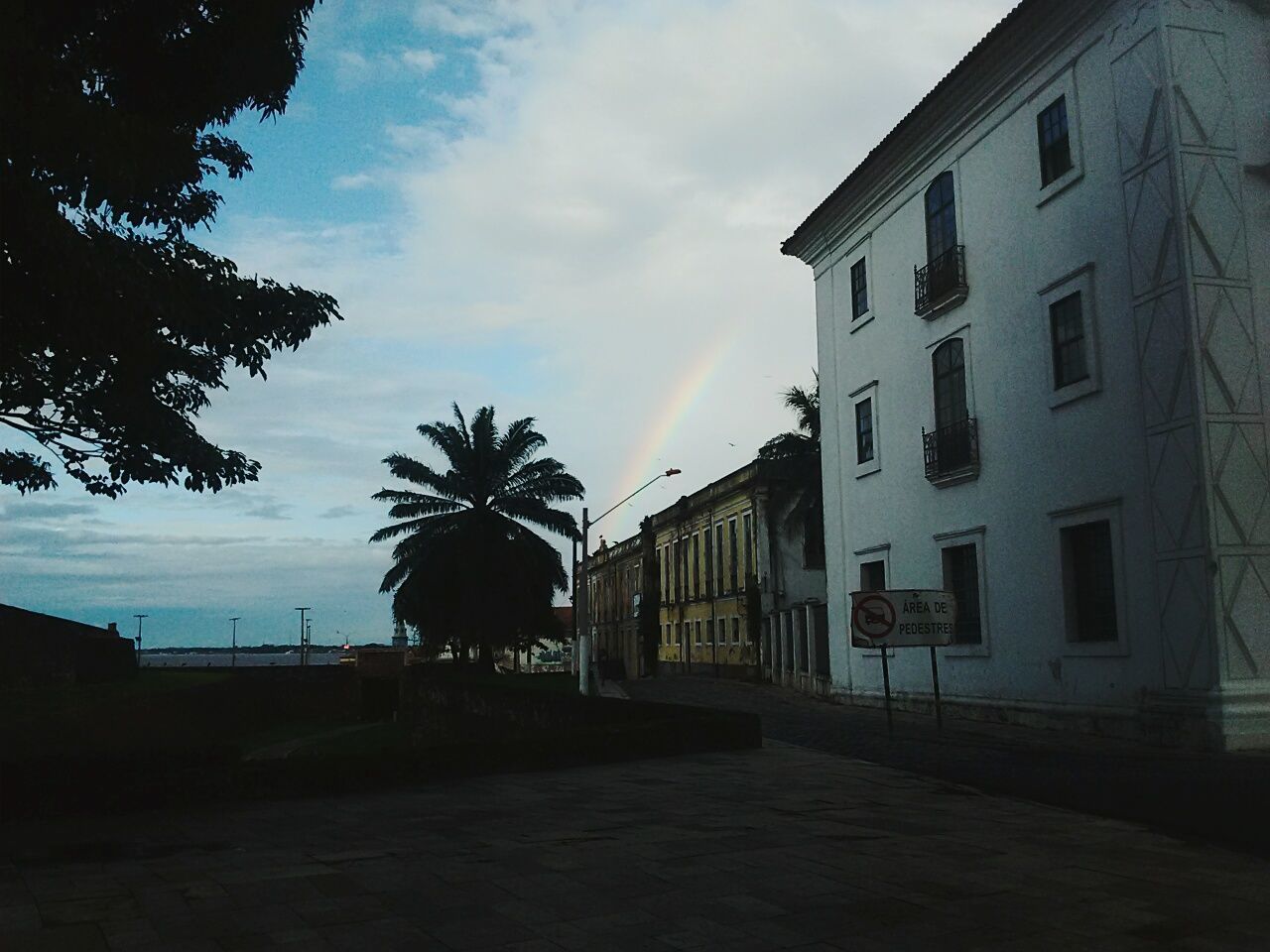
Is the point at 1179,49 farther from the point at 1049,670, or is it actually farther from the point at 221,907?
the point at 221,907

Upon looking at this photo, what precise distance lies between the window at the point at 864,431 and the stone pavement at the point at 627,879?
663 inches

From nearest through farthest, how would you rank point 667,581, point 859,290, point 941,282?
point 941,282 < point 859,290 < point 667,581

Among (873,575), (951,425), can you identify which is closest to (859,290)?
(951,425)

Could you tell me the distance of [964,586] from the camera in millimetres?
22609

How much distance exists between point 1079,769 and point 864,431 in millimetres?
14778

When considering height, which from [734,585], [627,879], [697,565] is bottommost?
[627,879]

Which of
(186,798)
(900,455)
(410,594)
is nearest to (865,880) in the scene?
(186,798)

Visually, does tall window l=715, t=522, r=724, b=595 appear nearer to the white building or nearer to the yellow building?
the yellow building

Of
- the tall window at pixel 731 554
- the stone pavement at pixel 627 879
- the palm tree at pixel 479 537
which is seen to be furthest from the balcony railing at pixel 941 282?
the tall window at pixel 731 554

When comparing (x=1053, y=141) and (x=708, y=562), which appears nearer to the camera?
(x=1053, y=141)

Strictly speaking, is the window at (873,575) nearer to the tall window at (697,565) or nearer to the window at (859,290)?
the window at (859,290)

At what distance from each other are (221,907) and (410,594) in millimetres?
36723

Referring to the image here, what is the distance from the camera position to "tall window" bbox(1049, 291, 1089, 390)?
18.7 meters

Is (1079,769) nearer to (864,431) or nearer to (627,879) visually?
(627,879)
